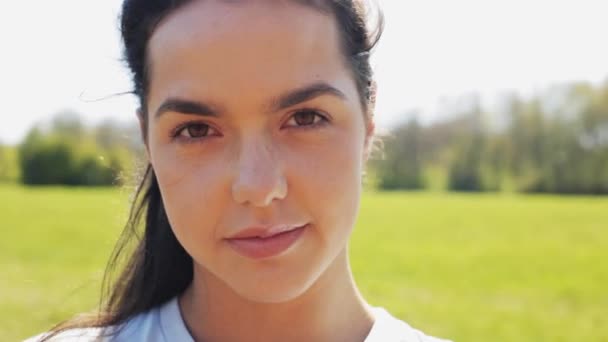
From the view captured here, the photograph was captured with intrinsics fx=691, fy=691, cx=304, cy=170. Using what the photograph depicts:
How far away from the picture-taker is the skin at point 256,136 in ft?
4.51

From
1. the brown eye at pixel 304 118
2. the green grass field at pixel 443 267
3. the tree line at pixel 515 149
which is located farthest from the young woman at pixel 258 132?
the tree line at pixel 515 149

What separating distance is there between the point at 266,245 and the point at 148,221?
0.65 metres

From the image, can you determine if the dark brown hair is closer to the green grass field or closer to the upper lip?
the green grass field

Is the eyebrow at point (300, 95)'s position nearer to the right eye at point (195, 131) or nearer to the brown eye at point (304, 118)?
the brown eye at point (304, 118)

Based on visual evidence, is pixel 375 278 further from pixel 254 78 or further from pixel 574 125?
pixel 574 125

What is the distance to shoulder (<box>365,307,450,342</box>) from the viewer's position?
63.1 inches

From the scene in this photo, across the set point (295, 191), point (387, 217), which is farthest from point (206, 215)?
point (387, 217)

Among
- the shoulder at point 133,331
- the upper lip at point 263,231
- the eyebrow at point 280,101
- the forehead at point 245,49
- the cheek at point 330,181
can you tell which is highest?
the forehead at point 245,49

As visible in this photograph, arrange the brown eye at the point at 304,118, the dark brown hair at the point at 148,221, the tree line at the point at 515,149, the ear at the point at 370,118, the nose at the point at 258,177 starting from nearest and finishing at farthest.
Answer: the nose at the point at 258,177 → the brown eye at the point at 304,118 → the dark brown hair at the point at 148,221 → the ear at the point at 370,118 → the tree line at the point at 515,149

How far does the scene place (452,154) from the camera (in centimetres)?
4138

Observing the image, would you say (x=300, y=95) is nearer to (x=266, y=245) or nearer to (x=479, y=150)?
(x=266, y=245)

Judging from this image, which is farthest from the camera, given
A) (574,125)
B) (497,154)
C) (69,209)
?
(497,154)

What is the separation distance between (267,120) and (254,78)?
0.09 m

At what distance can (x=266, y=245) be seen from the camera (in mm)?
1380
